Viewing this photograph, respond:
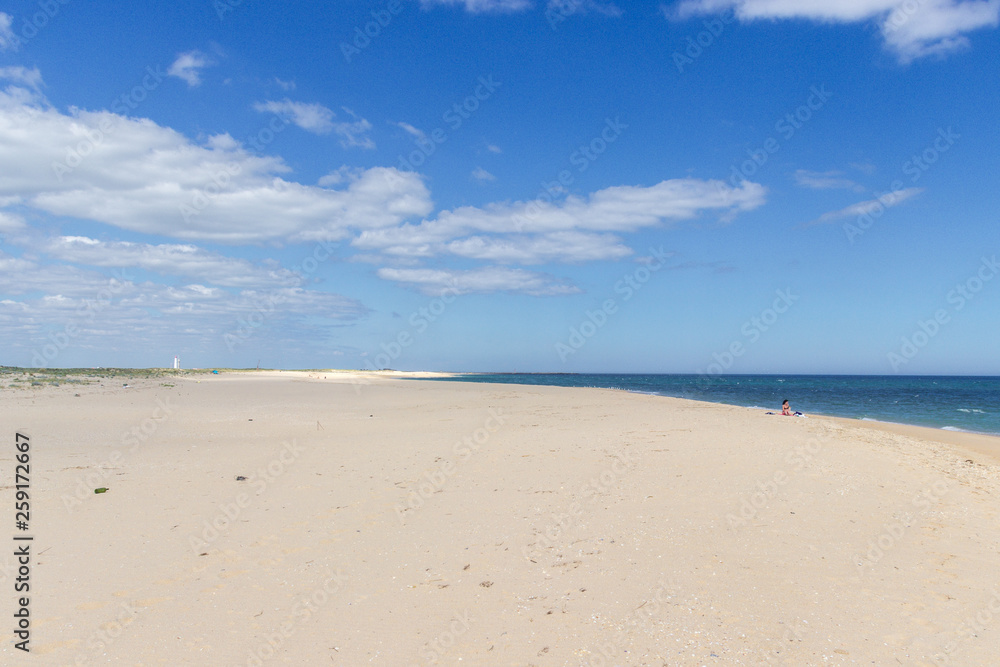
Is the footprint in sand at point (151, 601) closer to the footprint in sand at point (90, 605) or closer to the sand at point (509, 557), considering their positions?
the sand at point (509, 557)

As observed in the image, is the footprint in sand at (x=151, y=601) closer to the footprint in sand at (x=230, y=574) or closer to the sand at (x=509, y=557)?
the sand at (x=509, y=557)

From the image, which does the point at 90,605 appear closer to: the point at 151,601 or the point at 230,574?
the point at 151,601

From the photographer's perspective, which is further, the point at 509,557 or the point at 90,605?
the point at 509,557

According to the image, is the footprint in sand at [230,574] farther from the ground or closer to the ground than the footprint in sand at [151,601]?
farther from the ground

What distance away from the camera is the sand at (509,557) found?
16.4 ft

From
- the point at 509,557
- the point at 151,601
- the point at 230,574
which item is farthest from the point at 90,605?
the point at 509,557

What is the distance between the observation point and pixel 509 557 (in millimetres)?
6832

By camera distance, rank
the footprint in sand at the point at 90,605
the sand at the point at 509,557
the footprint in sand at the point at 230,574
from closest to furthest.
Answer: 1. the sand at the point at 509,557
2. the footprint in sand at the point at 90,605
3. the footprint in sand at the point at 230,574

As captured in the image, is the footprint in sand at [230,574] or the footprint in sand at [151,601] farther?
the footprint in sand at [230,574]

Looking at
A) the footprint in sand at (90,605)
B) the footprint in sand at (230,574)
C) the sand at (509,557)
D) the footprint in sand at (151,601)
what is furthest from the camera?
the footprint in sand at (230,574)

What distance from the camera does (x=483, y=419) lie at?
21.3m

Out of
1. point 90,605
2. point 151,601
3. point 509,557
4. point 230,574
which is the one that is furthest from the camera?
point 509,557

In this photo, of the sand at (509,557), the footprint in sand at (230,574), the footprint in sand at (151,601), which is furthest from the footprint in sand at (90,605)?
the footprint in sand at (230,574)

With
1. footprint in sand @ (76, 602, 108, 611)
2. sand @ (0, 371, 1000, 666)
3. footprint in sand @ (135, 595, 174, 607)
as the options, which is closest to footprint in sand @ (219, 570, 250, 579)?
sand @ (0, 371, 1000, 666)
